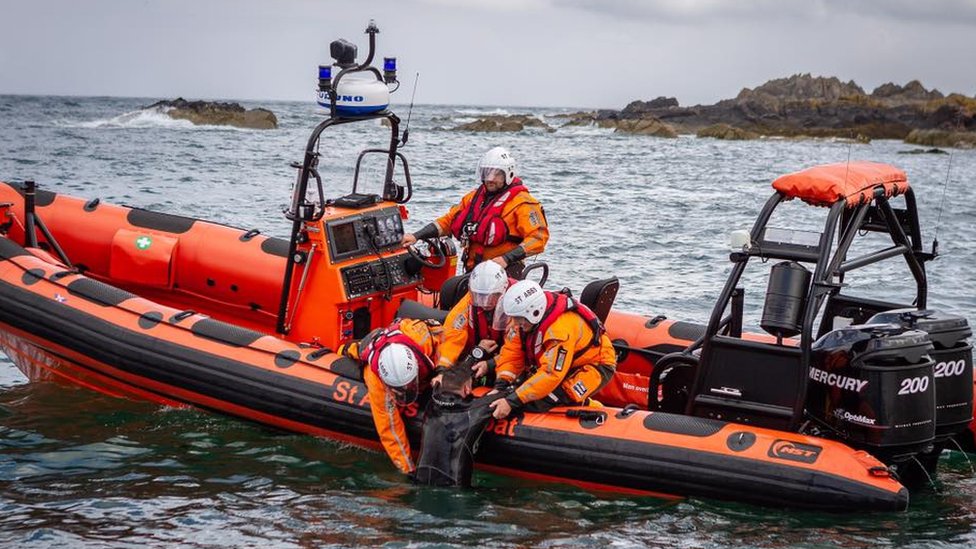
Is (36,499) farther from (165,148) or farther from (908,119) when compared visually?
(908,119)

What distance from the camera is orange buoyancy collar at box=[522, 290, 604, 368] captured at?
18.2ft

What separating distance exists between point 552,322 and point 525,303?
6.8 inches

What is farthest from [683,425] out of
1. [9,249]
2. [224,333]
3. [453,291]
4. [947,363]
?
[9,249]

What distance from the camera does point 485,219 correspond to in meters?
6.89

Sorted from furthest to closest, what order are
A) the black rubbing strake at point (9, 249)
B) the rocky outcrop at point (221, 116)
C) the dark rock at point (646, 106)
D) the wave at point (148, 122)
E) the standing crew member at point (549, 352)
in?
1. the dark rock at point (646, 106)
2. the rocky outcrop at point (221, 116)
3. the wave at point (148, 122)
4. the black rubbing strake at point (9, 249)
5. the standing crew member at point (549, 352)

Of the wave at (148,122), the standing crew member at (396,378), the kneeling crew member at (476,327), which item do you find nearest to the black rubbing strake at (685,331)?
the kneeling crew member at (476,327)

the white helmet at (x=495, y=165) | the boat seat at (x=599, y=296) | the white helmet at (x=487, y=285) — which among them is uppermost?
the white helmet at (x=495, y=165)

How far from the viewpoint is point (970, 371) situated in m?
5.46

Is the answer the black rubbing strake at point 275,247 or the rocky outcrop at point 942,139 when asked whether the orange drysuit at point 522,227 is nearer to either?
the black rubbing strake at point 275,247

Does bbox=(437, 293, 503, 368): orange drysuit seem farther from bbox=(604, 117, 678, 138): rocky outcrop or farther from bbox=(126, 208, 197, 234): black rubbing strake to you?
bbox=(604, 117, 678, 138): rocky outcrop

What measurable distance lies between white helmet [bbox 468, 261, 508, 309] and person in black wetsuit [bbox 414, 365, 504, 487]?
435 millimetres

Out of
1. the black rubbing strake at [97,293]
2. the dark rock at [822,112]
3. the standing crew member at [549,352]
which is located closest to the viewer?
the standing crew member at [549,352]

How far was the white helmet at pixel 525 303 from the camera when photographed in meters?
5.46

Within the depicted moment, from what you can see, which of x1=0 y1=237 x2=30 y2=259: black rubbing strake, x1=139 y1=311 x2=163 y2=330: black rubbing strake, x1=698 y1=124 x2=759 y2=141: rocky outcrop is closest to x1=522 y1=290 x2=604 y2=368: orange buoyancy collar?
x1=139 y1=311 x2=163 y2=330: black rubbing strake
